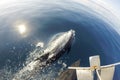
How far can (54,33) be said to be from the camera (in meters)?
45.2

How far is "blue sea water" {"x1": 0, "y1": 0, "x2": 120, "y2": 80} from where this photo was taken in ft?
131

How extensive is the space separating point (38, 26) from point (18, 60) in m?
11.4

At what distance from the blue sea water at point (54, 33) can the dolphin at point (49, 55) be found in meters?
0.99

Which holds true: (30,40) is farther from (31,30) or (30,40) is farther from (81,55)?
(81,55)

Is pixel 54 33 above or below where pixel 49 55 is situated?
above

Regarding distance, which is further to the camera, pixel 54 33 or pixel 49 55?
pixel 54 33

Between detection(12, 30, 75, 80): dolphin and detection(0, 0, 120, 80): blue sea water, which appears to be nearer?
detection(12, 30, 75, 80): dolphin

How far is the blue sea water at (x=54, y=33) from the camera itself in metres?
40.1

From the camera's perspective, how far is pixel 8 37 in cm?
4438

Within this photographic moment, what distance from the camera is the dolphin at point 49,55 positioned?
3650 centimetres

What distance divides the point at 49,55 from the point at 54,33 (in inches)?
280

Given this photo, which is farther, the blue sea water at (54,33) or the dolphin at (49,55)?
the blue sea water at (54,33)

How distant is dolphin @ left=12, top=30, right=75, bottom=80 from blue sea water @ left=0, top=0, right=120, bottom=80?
0.99 metres

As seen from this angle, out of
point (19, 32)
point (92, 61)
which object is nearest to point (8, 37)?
point (19, 32)
